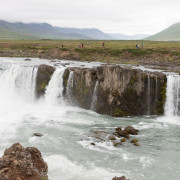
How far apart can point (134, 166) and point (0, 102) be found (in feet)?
96.9

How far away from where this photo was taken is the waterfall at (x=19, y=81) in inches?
1694

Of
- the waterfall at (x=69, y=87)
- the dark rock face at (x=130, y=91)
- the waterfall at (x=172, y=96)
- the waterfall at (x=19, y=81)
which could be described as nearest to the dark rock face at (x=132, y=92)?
the dark rock face at (x=130, y=91)

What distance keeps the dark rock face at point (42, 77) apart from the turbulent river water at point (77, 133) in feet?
3.18

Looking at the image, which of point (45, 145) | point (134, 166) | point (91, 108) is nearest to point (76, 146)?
point (45, 145)

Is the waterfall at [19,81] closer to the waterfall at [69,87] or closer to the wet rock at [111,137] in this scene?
the waterfall at [69,87]

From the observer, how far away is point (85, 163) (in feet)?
68.5

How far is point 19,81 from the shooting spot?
44.2m

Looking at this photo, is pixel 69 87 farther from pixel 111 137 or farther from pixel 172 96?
pixel 172 96

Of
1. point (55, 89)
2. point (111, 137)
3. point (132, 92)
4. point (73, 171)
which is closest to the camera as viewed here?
point (73, 171)

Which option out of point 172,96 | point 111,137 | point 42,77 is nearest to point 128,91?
point 172,96

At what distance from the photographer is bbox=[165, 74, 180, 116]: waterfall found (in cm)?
3590

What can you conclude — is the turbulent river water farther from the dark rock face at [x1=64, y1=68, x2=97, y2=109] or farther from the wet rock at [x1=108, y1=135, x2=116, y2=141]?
the dark rock face at [x1=64, y1=68, x2=97, y2=109]

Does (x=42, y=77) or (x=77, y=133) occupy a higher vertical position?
(x=42, y=77)

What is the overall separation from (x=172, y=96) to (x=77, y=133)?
17.3m
